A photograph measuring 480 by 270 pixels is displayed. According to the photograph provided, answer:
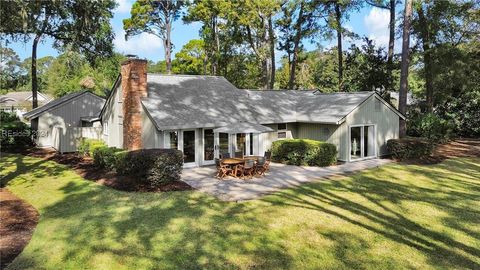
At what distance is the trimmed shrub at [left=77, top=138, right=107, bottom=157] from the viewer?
20016mm

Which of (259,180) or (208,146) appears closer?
(259,180)

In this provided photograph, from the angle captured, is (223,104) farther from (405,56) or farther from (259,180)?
(405,56)

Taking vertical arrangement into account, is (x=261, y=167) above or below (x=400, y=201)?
above

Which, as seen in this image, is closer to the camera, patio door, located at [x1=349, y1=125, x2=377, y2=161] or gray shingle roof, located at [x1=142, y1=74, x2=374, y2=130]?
gray shingle roof, located at [x1=142, y1=74, x2=374, y2=130]

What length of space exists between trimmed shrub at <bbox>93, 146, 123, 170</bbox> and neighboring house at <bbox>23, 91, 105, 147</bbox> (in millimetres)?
8865

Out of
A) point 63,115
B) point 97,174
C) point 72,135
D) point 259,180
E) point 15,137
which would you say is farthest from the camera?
point 63,115

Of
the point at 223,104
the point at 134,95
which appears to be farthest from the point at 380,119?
the point at 134,95

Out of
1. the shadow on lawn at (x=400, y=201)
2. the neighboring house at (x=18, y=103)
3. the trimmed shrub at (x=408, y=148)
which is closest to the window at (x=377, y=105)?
the trimmed shrub at (x=408, y=148)

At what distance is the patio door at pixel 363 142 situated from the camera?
20078 millimetres

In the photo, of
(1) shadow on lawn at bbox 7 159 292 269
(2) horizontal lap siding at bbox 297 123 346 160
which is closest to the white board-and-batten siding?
(1) shadow on lawn at bbox 7 159 292 269

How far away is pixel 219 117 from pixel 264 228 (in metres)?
10.4

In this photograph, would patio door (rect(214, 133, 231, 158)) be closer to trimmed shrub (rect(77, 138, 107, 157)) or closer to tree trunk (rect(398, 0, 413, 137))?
trimmed shrub (rect(77, 138, 107, 157))

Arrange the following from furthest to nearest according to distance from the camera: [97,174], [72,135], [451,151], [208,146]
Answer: [72,135], [451,151], [208,146], [97,174]

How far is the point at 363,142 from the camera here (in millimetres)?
20078
